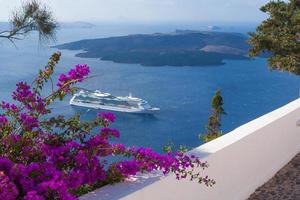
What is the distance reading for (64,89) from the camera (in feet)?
5.02

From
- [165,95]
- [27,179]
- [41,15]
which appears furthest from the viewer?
[165,95]

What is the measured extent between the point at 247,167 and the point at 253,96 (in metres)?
41.8

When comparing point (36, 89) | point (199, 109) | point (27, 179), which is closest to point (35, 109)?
point (36, 89)

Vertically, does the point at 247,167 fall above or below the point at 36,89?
below

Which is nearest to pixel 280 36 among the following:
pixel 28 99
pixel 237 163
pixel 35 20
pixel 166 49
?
pixel 35 20

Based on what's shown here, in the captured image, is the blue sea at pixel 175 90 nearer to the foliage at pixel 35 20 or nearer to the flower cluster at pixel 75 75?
the foliage at pixel 35 20

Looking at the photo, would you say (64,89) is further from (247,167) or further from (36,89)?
(247,167)

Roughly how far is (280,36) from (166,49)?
189ft

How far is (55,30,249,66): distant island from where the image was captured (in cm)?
5884

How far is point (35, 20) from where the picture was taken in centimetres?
332

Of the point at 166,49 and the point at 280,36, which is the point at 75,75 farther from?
the point at 166,49

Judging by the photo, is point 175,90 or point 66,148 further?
point 175,90

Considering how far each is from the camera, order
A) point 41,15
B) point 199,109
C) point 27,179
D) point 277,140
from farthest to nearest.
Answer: point 199,109, point 41,15, point 277,140, point 27,179

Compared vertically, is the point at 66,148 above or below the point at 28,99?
below
